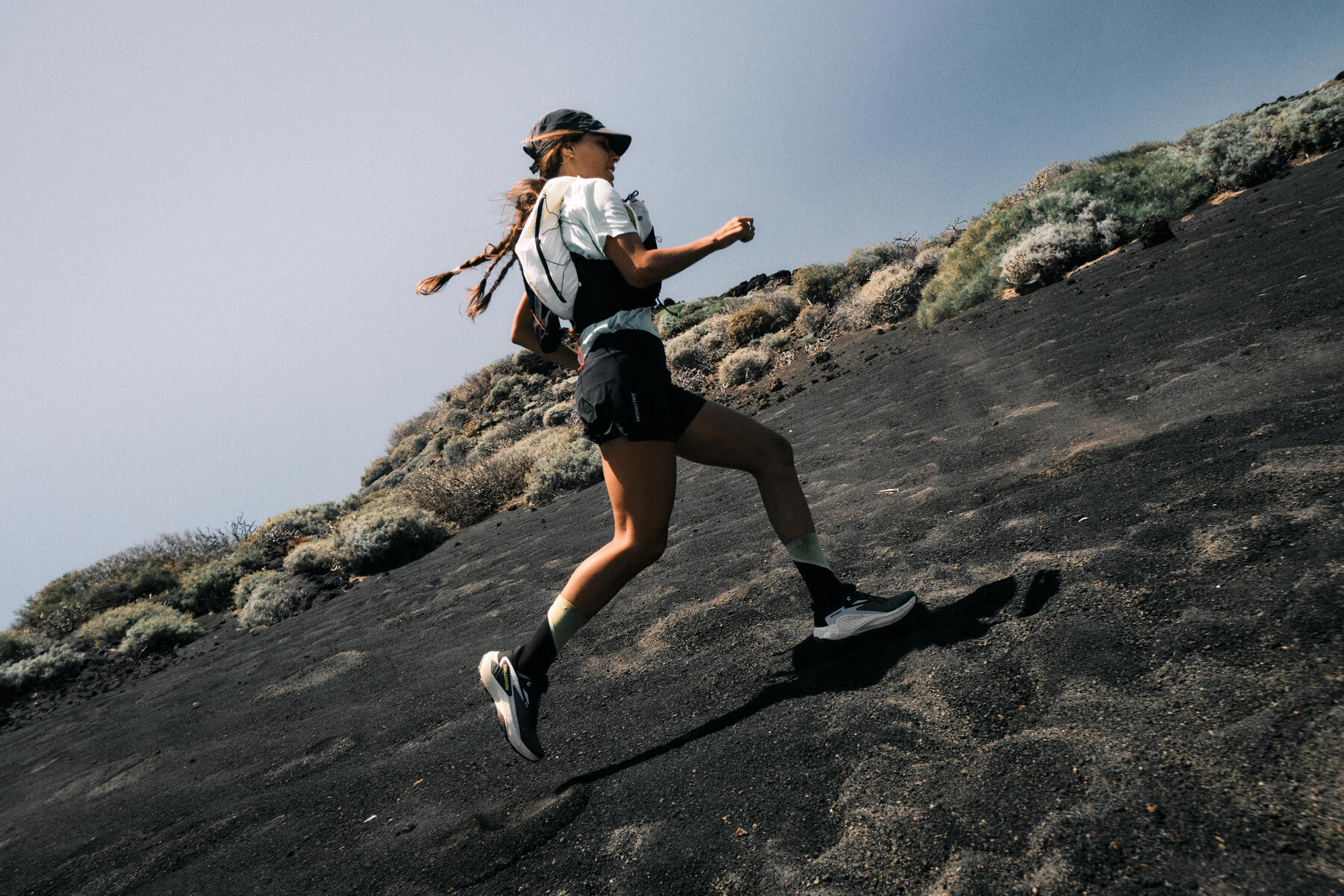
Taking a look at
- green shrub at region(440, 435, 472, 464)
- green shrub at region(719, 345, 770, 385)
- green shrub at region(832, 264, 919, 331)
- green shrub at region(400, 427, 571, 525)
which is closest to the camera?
green shrub at region(400, 427, 571, 525)

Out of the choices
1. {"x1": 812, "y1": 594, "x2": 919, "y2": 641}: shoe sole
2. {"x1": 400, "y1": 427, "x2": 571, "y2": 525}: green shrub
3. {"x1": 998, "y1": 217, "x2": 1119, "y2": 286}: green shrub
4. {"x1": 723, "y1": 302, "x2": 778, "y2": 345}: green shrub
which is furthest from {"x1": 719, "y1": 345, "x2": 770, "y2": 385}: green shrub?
{"x1": 812, "y1": 594, "x2": 919, "y2": 641}: shoe sole

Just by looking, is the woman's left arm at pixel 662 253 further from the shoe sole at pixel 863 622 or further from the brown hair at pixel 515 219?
the shoe sole at pixel 863 622

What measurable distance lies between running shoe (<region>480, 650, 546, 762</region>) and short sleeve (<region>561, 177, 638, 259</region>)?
1.57m

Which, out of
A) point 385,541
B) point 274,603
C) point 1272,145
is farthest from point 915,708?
point 1272,145

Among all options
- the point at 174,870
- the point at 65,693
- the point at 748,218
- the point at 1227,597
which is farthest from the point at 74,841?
the point at 65,693

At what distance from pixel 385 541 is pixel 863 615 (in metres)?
10.3

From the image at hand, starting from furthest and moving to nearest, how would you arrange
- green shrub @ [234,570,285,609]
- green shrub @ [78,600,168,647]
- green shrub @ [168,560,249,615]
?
green shrub @ [168,560,249,615] < green shrub @ [78,600,168,647] < green shrub @ [234,570,285,609]

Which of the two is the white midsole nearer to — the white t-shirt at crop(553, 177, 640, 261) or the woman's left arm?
the woman's left arm

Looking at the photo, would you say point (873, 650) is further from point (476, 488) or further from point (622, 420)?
point (476, 488)

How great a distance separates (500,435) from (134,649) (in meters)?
11.8

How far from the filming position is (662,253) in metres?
2.25

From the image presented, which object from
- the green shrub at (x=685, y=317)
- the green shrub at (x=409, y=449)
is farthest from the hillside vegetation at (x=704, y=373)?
the green shrub at (x=409, y=449)

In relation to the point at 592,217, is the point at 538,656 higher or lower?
→ lower

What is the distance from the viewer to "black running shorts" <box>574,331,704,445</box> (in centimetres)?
236
